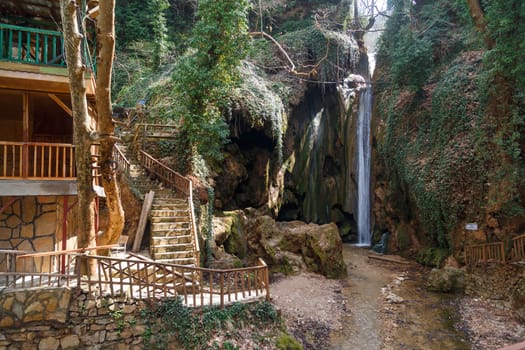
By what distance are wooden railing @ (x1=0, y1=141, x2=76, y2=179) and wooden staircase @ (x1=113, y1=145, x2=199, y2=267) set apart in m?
2.68

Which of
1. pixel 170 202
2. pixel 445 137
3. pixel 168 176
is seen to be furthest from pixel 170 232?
pixel 445 137

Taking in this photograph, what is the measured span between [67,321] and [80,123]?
394 centimetres

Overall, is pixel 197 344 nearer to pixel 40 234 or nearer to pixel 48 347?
pixel 48 347

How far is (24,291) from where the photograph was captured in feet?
20.7

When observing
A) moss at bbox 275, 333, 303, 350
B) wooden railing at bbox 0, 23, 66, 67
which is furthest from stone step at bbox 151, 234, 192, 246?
wooden railing at bbox 0, 23, 66, 67

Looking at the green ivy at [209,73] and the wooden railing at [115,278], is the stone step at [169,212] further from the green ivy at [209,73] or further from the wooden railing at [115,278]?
the green ivy at [209,73]

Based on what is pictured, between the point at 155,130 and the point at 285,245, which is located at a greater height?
the point at 155,130

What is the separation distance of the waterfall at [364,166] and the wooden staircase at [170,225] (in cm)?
1300

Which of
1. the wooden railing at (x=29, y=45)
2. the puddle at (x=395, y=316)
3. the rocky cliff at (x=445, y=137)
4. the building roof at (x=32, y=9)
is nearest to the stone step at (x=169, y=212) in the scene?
the wooden railing at (x=29, y=45)

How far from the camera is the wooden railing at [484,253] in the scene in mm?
10414

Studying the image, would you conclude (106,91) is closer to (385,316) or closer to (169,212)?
(169,212)

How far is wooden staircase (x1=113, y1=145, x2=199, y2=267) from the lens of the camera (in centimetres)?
901

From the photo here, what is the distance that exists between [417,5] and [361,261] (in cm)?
1572

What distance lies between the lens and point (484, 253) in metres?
10.9
